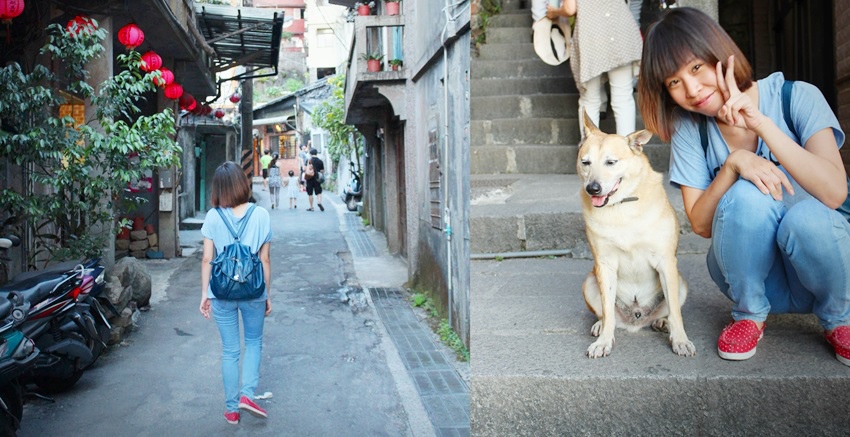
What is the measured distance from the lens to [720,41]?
241cm

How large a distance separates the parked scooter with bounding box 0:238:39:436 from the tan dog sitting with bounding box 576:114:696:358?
3.19 metres

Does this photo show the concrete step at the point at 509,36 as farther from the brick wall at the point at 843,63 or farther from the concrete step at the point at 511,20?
the brick wall at the point at 843,63

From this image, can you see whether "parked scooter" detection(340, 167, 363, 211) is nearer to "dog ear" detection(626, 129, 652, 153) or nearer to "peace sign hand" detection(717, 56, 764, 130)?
"dog ear" detection(626, 129, 652, 153)

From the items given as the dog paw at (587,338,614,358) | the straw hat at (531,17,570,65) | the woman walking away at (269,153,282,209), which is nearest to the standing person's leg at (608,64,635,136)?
the straw hat at (531,17,570,65)

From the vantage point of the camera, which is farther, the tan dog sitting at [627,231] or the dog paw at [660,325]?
the dog paw at [660,325]

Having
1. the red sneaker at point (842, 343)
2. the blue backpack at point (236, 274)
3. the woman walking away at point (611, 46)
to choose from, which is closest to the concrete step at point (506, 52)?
the woman walking away at point (611, 46)

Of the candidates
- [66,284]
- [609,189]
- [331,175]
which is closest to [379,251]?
[66,284]

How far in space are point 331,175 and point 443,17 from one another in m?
28.7

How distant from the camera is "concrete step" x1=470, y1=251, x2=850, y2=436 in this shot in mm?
2430

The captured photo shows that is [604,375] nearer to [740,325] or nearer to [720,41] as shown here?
[740,325]

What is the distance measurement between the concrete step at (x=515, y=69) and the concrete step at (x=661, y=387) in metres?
4.61

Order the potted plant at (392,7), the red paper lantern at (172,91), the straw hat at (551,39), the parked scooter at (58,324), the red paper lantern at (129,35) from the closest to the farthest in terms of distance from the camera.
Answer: the parked scooter at (58,324), the straw hat at (551,39), the red paper lantern at (129,35), the potted plant at (392,7), the red paper lantern at (172,91)

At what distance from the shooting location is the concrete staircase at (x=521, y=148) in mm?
4566

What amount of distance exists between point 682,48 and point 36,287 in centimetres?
427
